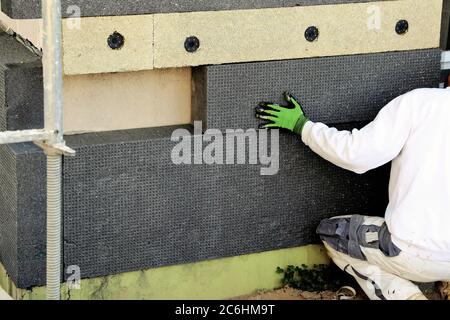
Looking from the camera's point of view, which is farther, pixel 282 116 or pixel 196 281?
pixel 196 281

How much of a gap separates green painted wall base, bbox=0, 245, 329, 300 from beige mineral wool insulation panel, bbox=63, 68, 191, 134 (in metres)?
0.81

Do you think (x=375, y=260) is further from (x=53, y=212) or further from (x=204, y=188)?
(x=53, y=212)

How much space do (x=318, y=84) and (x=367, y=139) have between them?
0.51m

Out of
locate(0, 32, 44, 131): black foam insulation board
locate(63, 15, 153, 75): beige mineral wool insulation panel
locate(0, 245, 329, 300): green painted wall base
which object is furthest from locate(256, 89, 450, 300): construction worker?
locate(0, 32, 44, 131): black foam insulation board

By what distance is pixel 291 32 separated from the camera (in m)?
5.10

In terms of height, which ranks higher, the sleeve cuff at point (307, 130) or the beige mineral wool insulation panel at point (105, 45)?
the beige mineral wool insulation panel at point (105, 45)

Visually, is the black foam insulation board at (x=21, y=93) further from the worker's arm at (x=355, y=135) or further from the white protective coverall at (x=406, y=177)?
the white protective coverall at (x=406, y=177)

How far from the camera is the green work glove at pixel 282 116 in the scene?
5.12 meters

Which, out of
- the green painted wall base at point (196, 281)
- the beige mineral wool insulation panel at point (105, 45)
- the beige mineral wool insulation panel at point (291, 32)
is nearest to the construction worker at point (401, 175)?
the beige mineral wool insulation panel at point (291, 32)

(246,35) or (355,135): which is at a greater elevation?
(246,35)

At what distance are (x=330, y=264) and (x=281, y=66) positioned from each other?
4.17 feet

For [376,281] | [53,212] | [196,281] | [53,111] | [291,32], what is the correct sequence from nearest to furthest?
[53,111] → [53,212] → [291,32] → [376,281] → [196,281]

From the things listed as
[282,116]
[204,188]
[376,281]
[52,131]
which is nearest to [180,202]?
[204,188]

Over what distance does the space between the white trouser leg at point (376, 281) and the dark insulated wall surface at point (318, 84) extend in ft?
2.59
